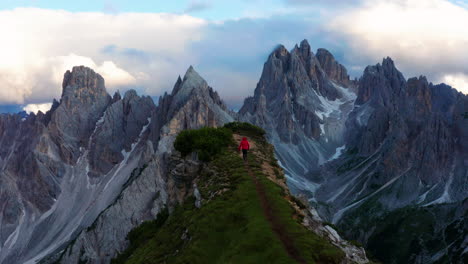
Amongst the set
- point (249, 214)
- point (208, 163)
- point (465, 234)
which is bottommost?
point (465, 234)

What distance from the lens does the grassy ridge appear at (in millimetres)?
19109

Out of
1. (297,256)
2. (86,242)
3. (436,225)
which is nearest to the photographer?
(297,256)

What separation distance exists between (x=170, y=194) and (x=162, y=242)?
13991 millimetres

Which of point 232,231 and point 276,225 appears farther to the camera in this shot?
point 232,231

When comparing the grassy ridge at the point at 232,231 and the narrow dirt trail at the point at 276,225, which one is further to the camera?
the grassy ridge at the point at 232,231

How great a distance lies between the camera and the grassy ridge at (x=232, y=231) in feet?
62.7

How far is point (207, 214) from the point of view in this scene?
2492 centimetres

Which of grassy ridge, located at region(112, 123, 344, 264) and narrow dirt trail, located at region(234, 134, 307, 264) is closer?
narrow dirt trail, located at region(234, 134, 307, 264)

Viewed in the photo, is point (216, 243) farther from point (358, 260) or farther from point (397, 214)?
point (397, 214)

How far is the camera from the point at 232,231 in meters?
22.7

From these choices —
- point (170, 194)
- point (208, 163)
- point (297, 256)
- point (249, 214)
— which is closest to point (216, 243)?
point (249, 214)

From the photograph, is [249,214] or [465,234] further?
[465,234]

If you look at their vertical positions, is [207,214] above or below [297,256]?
above

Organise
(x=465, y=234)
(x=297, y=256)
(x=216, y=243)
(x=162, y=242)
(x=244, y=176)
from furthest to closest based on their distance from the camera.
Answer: (x=465, y=234)
(x=244, y=176)
(x=162, y=242)
(x=216, y=243)
(x=297, y=256)
